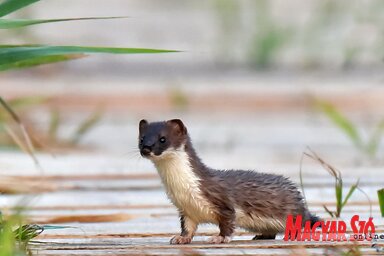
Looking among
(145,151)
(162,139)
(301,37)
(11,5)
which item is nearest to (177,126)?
(162,139)

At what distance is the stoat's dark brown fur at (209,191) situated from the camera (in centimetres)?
434

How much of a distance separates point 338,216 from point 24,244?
126cm

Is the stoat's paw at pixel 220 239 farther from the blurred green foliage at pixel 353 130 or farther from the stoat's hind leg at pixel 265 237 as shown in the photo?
the blurred green foliage at pixel 353 130

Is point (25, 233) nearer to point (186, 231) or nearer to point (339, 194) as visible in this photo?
point (186, 231)

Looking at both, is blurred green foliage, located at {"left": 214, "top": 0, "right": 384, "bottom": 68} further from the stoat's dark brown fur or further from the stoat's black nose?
the stoat's black nose

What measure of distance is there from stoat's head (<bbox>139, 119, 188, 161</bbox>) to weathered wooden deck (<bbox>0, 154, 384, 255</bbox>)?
0.27 meters

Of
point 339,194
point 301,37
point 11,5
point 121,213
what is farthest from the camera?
point 301,37

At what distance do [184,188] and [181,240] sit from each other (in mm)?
273

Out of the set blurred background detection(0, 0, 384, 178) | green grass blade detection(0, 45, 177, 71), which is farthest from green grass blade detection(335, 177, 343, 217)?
blurred background detection(0, 0, 384, 178)

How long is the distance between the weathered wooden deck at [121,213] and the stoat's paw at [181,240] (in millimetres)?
25

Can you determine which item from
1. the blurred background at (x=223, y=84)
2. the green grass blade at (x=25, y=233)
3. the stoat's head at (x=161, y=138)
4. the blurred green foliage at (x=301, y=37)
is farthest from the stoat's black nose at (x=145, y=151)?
the blurred green foliage at (x=301, y=37)

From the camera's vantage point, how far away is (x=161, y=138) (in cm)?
438

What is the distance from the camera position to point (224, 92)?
1074cm

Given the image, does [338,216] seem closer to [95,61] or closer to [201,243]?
[201,243]
